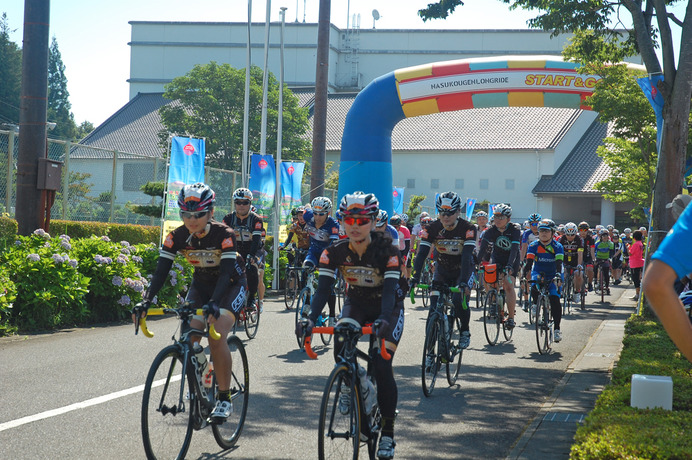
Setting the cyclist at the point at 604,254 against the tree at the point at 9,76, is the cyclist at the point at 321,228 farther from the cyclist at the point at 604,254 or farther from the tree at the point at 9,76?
the tree at the point at 9,76

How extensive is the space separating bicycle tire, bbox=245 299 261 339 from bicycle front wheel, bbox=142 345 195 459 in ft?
21.3

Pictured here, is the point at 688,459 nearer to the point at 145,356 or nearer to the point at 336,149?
the point at 145,356

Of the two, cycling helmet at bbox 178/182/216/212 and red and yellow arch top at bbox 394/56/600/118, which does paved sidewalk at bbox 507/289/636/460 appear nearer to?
cycling helmet at bbox 178/182/216/212

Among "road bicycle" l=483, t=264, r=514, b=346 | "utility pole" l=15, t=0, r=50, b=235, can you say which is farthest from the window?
"road bicycle" l=483, t=264, r=514, b=346

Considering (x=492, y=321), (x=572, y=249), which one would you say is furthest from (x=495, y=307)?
(x=572, y=249)

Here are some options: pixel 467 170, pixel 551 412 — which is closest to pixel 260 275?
pixel 551 412

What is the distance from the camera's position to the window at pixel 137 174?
73.4ft

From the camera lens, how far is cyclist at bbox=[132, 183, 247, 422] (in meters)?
5.74

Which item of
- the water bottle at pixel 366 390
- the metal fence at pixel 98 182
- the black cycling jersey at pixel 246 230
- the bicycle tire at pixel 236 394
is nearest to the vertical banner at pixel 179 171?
the metal fence at pixel 98 182

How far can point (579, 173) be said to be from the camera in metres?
55.0

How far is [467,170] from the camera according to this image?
6041cm

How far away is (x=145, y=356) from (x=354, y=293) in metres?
4.94

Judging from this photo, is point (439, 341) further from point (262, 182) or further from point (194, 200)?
point (262, 182)

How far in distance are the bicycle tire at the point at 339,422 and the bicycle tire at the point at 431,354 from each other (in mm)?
3261
